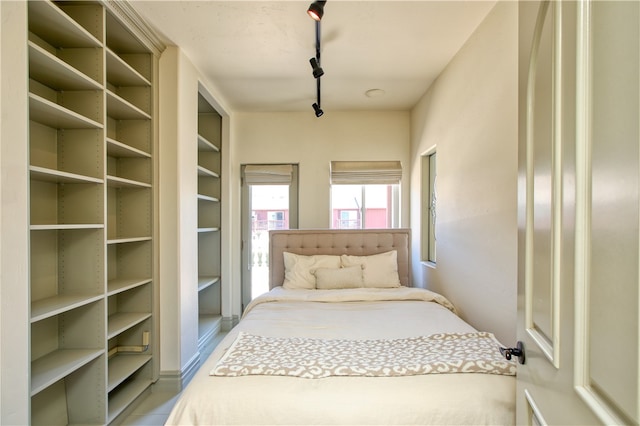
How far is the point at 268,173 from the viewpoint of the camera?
144 inches

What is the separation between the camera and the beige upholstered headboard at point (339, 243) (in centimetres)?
321

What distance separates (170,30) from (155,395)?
271cm

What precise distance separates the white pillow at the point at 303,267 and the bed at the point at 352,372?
0.64 m

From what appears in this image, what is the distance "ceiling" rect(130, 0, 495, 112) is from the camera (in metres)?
1.80


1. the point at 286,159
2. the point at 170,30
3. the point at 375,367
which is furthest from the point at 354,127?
the point at 375,367

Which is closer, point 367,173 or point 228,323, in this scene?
point 228,323

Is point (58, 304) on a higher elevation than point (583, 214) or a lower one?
lower

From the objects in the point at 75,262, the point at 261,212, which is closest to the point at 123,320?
the point at 75,262

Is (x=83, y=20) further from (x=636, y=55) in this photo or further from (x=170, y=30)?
(x=636, y=55)

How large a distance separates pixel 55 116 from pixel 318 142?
2.56 meters

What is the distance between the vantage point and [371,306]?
2.29 metres

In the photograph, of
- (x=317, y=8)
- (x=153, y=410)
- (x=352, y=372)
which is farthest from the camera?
(x=153, y=410)

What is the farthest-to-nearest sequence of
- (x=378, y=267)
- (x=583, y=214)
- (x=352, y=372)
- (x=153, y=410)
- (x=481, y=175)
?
1. (x=378, y=267)
2. (x=153, y=410)
3. (x=481, y=175)
4. (x=352, y=372)
5. (x=583, y=214)

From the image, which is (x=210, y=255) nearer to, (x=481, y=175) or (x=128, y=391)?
(x=128, y=391)
